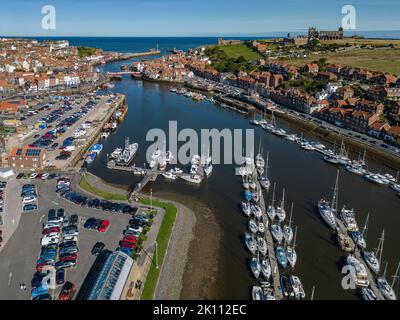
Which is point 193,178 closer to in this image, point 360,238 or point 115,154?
point 115,154

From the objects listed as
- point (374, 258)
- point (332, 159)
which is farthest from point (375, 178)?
point (374, 258)

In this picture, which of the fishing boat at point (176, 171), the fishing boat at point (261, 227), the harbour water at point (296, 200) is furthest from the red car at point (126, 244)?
the fishing boat at point (176, 171)

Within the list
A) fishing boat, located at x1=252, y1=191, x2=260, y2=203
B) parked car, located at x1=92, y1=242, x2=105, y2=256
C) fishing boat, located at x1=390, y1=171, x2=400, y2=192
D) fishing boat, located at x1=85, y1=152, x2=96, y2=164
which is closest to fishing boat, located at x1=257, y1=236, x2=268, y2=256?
fishing boat, located at x1=252, y1=191, x2=260, y2=203


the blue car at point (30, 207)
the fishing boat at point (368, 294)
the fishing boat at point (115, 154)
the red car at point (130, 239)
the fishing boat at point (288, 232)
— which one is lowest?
the fishing boat at point (368, 294)

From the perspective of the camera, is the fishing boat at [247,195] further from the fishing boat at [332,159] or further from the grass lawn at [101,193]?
the fishing boat at [332,159]

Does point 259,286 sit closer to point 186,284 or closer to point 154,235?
Result: point 186,284

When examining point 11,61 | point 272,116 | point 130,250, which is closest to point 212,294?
point 130,250

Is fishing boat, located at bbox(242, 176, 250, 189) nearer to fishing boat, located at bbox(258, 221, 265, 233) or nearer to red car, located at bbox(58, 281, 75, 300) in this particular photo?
fishing boat, located at bbox(258, 221, 265, 233)
